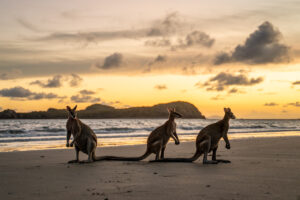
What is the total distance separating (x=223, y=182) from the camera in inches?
253

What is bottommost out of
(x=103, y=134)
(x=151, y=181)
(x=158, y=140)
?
(x=103, y=134)

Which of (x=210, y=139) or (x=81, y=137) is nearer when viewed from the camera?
(x=210, y=139)

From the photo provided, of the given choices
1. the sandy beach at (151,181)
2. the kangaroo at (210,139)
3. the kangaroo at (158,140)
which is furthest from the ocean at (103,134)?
the kangaroo at (210,139)

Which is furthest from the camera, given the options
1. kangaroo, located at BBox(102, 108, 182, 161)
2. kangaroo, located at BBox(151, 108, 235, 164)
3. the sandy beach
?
kangaroo, located at BBox(102, 108, 182, 161)

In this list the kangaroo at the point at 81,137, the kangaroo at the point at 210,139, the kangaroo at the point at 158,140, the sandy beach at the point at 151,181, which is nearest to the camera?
the sandy beach at the point at 151,181

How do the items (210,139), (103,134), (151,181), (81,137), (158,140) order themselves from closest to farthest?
(151,181)
(210,139)
(81,137)
(158,140)
(103,134)

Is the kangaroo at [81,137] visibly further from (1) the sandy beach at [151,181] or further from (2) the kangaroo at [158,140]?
(1) the sandy beach at [151,181]

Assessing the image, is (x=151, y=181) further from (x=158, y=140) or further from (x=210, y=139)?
(x=158, y=140)

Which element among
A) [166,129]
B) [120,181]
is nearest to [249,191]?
[120,181]

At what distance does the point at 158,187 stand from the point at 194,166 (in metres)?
3.08

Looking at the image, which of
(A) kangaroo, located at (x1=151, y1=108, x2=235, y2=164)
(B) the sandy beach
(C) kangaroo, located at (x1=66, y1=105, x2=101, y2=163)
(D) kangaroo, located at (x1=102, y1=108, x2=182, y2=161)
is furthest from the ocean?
(A) kangaroo, located at (x1=151, y1=108, x2=235, y2=164)

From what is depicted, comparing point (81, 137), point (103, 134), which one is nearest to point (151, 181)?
point (81, 137)

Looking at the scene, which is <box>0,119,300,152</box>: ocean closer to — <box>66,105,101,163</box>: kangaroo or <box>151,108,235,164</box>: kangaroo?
<box>66,105,101,163</box>: kangaroo

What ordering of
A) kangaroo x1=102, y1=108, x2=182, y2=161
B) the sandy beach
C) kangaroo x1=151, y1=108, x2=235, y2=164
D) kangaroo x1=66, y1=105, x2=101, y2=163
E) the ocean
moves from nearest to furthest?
the sandy beach < kangaroo x1=151, y1=108, x2=235, y2=164 < kangaroo x1=66, y1=105, x2=101, y2=163 < kangaroo x1=102, y1=108, x2=182, y2=161 < the ocean
